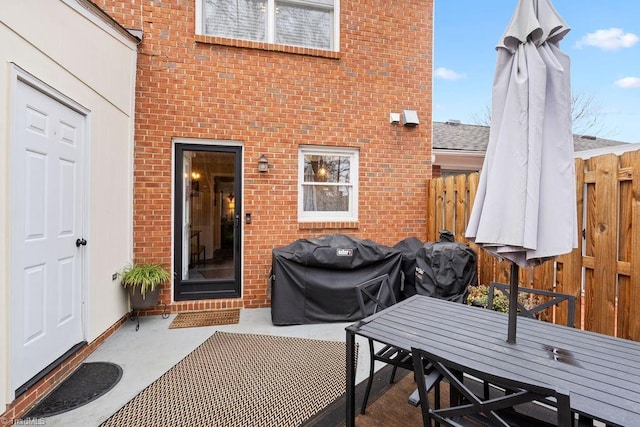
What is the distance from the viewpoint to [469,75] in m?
18.0

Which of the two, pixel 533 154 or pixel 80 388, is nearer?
pixel 533 154

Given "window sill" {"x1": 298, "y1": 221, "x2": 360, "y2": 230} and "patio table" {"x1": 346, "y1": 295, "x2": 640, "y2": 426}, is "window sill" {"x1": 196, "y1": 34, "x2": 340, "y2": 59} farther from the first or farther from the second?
"patio table" {"x1": 346, "y1": 295, "x2": 640, "y2": 426}

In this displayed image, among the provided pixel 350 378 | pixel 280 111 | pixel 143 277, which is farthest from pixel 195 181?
pixel 350 378

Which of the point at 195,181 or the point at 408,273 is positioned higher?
the point at 195,181

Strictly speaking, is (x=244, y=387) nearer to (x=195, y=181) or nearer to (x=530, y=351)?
(x=530, y=351)

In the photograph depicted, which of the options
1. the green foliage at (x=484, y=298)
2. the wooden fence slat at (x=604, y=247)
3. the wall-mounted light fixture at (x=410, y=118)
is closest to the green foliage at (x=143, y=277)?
the green foliage at (x=484, y=298)

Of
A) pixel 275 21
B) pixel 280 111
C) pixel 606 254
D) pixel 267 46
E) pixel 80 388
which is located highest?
pixel 275 21

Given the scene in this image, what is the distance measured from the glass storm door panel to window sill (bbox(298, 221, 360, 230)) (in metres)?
1.06

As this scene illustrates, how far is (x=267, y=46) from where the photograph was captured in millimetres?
5090

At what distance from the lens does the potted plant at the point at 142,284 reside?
425 cm

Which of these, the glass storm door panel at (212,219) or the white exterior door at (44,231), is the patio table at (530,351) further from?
the glass storm door panel at (212,219)

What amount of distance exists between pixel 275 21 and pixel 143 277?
446 centimetres

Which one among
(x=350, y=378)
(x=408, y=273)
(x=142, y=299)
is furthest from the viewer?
(x=408, y=273)

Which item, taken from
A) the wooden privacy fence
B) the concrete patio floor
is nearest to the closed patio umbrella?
the wooden privacy fence
